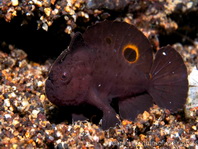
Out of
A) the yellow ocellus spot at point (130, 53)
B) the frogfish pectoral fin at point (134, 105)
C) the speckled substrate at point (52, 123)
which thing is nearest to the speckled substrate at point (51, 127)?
the speckled substrate at point (52, 123)

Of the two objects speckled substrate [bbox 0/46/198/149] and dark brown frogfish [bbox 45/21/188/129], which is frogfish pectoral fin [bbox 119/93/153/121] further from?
speckled substrate [bbox 0/46/198/149]

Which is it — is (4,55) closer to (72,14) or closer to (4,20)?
(4,20)

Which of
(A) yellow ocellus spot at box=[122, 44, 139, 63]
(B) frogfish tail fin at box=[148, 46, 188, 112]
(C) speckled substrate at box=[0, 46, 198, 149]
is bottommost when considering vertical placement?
(C) speckled substrate at box=[0, 46, 198, 149]

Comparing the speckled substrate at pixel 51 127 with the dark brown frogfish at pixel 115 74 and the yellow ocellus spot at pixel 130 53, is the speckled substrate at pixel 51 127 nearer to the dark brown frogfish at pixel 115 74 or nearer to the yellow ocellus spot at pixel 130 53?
the dark brown frogfish at pixel 115 74

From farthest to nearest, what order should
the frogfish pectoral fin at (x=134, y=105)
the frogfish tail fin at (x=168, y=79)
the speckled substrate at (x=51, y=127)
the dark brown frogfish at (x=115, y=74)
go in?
the frogfish tail fin at (x=168, y=79) < the frogfish pectoral fin at (x=134, y=105) < the dark brown frogfish at (x=115, y=74) < the speckled substrate at (x=51, y=127)

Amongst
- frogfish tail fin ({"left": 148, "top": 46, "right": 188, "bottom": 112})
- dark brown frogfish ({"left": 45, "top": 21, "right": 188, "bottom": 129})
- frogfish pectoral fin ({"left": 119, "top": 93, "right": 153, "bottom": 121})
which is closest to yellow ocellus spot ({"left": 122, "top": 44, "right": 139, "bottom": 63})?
→ dark brown frogfish ({"left": 45, "top": 21, "right": 188, "bottom": 129})

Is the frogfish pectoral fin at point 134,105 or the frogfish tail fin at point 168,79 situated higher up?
the frogfish tail fin at point 168,79

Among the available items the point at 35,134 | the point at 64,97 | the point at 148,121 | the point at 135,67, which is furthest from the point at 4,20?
the point at 148,121

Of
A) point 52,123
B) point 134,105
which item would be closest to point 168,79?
point 134,105
